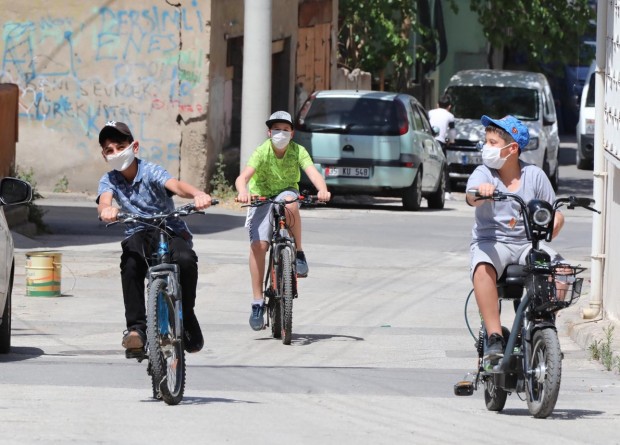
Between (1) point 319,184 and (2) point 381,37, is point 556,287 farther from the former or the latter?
(2) point 381,37

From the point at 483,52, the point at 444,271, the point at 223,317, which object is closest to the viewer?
the point at 223,317

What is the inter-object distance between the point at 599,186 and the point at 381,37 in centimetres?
2166

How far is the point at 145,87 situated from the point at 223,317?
10921 mm

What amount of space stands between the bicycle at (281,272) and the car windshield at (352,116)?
1057 cm

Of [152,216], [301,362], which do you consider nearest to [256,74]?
[301,362]

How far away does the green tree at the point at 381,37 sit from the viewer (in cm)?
3216

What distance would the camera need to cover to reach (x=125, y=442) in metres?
6.83

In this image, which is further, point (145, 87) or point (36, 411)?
point (145, 87)

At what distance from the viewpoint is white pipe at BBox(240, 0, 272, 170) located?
72.6 feet

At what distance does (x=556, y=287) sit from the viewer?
7.50 metres

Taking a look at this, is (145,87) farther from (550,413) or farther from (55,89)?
(550,413)

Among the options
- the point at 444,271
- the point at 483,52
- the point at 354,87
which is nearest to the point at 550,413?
the point at 444,271

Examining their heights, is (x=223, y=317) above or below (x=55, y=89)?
below

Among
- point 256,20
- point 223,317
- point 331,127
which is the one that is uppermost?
point 256,20
